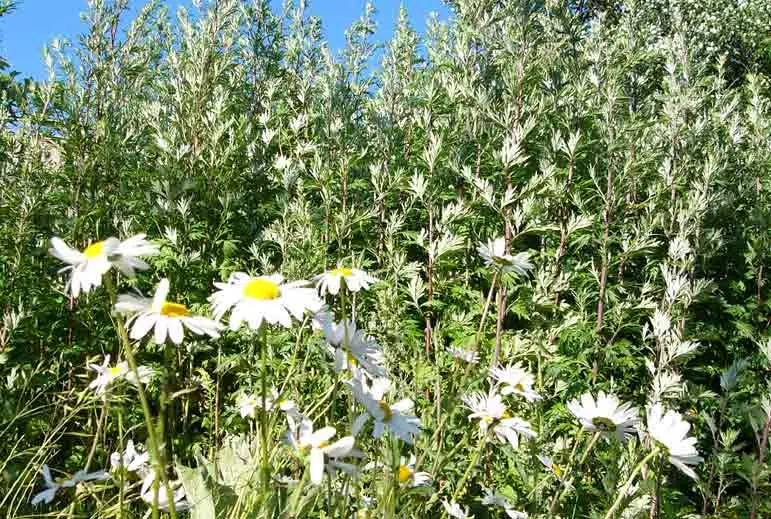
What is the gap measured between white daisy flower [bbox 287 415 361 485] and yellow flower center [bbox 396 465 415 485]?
15.3 inches

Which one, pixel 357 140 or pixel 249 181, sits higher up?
pixel 357 140

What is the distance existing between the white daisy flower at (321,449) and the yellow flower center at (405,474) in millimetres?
389

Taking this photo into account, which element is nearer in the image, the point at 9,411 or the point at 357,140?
the point at 9,411

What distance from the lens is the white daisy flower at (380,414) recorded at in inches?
50.0

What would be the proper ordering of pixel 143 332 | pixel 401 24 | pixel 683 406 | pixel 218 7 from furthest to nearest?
pixel 401 24
pixel 218 7
pixel 683 406
pixel 143 332

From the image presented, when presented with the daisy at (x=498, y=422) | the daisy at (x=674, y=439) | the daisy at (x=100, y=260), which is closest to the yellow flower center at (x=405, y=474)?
the daisy at (x=498, y=422)

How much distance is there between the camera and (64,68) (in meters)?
4.57

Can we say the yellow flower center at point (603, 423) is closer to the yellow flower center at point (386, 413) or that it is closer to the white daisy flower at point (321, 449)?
the yellow flower center at point (386, 413)

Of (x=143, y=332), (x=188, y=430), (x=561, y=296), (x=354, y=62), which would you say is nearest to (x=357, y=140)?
(x=354, y=62)

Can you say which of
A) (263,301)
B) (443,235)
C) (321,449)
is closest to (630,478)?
(321,449)

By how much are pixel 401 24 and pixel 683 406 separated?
3.74 metres

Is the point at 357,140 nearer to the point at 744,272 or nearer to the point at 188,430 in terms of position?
the point at 188,430

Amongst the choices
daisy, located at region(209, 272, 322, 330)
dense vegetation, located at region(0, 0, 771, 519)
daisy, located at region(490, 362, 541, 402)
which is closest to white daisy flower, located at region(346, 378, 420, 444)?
daisy, located at region(209, 272, 322, 330)

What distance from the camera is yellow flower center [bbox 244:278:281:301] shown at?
1157 millimetres
